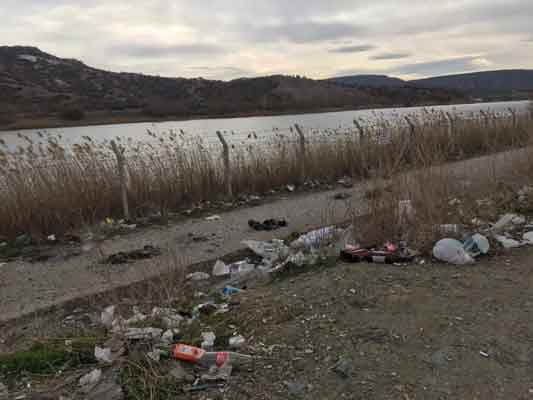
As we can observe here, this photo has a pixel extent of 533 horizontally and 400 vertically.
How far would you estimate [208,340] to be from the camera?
9.93 ft

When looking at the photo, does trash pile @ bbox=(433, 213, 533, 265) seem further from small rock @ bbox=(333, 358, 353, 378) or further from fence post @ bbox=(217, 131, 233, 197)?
fence post @ bbox=(217, 131, 233, 197)

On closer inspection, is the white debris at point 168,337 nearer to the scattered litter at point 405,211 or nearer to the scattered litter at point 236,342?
the scattered litter at point 236,342

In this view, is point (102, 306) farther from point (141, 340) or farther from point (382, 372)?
point (382, 372)

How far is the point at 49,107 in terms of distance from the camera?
4500 cm

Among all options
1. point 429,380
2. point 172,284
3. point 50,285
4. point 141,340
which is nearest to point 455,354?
point 429,380

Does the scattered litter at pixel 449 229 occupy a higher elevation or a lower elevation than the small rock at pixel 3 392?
higher

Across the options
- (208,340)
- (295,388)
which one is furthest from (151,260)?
(295,388)

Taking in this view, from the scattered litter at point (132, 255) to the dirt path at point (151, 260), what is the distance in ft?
0.38

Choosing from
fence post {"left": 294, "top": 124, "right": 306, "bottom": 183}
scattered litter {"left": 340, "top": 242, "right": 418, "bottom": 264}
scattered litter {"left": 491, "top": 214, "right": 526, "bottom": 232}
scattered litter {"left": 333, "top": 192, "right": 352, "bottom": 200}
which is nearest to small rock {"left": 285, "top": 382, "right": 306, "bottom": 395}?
scattered litter {"left": 340, "top": 242, "right": 418, "bottom": 264}

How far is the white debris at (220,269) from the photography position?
195 inches

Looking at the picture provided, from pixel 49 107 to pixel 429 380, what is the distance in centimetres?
4843

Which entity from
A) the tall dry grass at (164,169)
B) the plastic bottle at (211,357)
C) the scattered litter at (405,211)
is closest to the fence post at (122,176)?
the tall dry grass at (164,169)

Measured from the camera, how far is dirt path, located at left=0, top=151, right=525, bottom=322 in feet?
15.3

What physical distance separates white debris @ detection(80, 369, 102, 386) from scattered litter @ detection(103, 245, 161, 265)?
2.89 m
